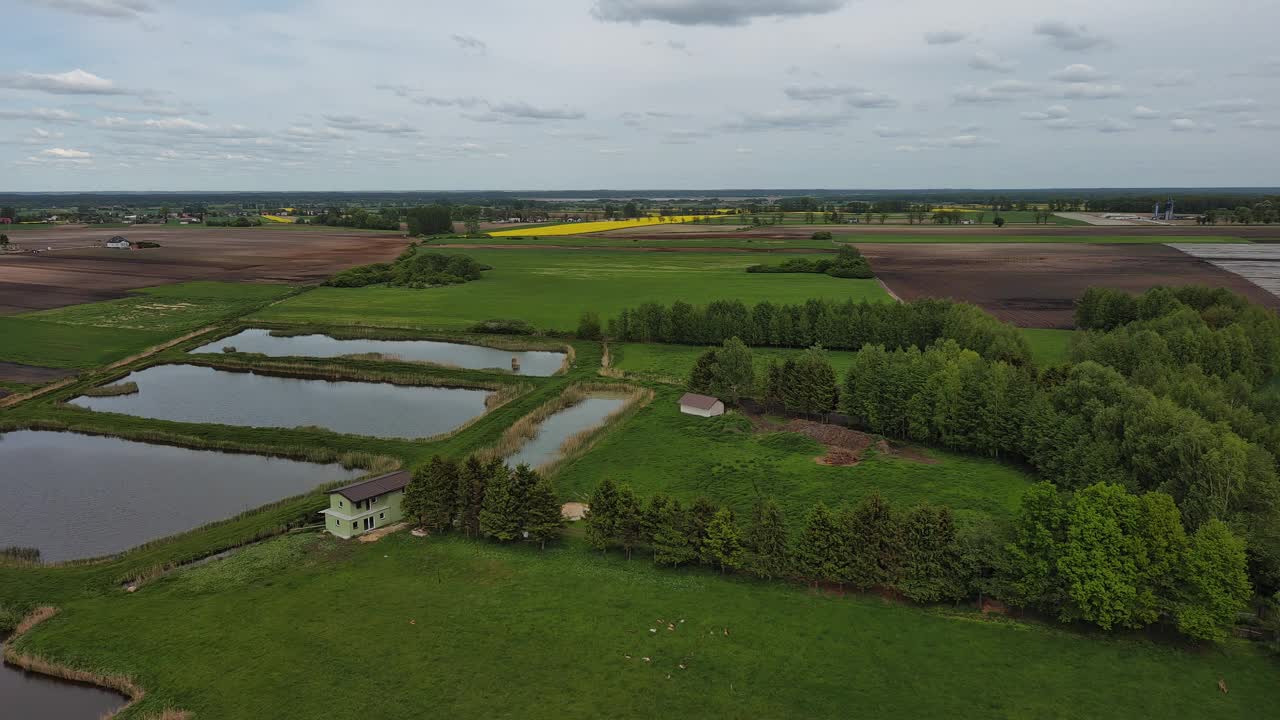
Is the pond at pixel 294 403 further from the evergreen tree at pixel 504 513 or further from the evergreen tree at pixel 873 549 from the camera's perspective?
the evergreen tree at pixel 873 549

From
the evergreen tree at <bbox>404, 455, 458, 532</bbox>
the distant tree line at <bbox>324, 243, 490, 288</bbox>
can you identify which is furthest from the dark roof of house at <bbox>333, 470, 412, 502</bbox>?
the distant tree line at <bbox>324, 243, 490, 288</bbox>

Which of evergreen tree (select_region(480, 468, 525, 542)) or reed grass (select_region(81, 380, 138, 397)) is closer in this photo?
evergreen tree (select_region(480, 468, 525, 542))

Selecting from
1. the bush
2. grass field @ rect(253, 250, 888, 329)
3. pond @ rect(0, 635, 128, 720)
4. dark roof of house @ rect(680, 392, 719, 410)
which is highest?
grass field @ rect(253, 250, 888, 329)

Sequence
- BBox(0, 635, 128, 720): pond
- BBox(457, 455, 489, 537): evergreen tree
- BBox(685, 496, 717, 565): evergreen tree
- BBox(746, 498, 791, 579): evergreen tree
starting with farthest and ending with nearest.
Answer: BBox(457, 455, 489, 537): evergreen tree → BBox(685, 496, 717, 565): evergreen tree → BBox(746, 498, 791, 579): evergreen tree → BBox(0, 635, 128, 720): pond

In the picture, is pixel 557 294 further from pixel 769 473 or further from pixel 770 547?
pixel 770 547

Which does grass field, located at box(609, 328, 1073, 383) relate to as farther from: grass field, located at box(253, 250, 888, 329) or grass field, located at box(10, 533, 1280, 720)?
grass field, located at box(10, 533, 1280, 720)

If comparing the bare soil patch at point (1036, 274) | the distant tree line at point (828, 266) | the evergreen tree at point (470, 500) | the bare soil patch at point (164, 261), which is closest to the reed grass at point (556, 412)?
the evergreen tree at point (470, 500)

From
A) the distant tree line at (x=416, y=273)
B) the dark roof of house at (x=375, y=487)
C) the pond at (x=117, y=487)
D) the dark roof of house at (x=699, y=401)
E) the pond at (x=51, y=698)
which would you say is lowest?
the pond at (x=51, y=698)
